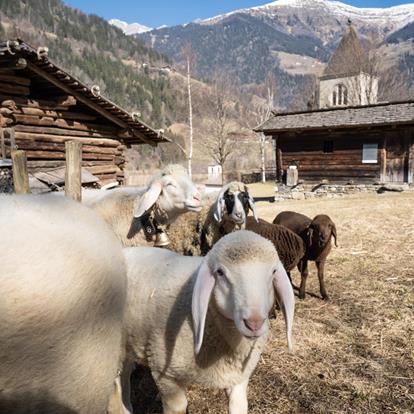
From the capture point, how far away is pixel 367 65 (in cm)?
3150

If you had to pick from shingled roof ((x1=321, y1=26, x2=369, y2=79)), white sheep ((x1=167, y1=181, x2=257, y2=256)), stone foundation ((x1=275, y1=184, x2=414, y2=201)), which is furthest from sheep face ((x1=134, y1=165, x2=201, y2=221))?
shingled roof ((x1=321, y1=26, x2=369, y2=79))

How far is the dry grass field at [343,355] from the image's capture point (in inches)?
112

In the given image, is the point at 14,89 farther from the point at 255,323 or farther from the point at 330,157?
the point at 330,157

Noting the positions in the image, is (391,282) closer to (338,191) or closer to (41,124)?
(41,124)

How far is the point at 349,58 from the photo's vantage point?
3631cm

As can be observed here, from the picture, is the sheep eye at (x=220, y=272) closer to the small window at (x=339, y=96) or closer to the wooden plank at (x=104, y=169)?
the wooden plank at (x=104, y=169)

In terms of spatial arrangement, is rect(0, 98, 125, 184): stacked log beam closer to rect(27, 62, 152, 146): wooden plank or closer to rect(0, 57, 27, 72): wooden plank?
rect(27, 62, 152, 146): wooden plank

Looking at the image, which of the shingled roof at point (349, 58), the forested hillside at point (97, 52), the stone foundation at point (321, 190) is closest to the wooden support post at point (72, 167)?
the stone foundation at point (321, 190)

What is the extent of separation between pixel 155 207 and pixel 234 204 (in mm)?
1198

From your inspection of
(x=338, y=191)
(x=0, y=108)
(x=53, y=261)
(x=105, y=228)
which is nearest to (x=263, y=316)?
(x=105, y=228)

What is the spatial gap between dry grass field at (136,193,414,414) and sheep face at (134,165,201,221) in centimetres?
171

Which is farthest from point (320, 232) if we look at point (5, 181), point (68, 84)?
point (68, 84)

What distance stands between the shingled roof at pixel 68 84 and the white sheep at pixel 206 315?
21.0 feet

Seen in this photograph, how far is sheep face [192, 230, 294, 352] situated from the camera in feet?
5.71
